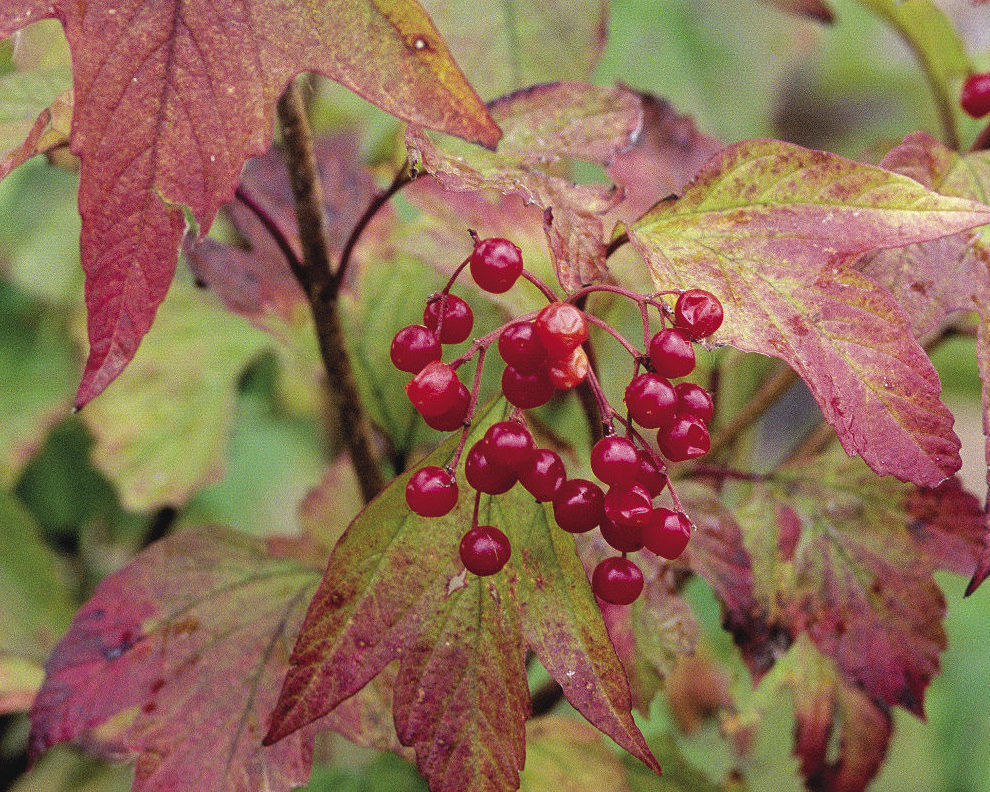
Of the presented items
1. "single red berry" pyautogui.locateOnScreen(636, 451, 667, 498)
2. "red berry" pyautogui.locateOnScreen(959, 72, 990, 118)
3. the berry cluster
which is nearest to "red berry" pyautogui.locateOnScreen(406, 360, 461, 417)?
the berry cluster

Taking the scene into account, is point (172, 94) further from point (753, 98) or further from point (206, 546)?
point (753, 98)

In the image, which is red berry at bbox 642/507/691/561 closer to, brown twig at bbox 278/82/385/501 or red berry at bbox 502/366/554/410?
red berry at bbox 502/366/554/410

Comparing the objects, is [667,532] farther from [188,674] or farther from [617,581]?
[188,674]

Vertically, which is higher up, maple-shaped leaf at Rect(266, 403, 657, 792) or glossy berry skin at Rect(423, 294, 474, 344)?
glossy berry skin at Rect(423, 294, 474, 344)

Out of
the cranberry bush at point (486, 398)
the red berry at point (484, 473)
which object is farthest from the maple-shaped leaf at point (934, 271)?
the red berry at point (484, 473)

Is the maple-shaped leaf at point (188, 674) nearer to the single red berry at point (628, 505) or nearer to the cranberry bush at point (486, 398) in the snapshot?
the cranberry bush at point (486, 398)
